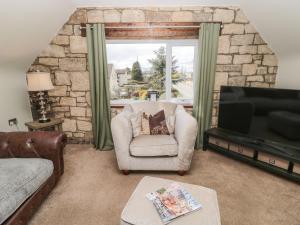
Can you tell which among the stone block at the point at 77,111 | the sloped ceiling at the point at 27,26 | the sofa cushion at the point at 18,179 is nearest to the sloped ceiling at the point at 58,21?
the sloped ceiling at the point at 27,26

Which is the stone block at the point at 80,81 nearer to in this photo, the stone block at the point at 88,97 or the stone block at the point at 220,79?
the stone block at the point at 88,97

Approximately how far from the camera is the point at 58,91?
3186 mm

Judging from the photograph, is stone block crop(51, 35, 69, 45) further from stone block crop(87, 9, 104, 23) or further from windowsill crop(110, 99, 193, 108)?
windowsill crop(110, 99, 193, 108)

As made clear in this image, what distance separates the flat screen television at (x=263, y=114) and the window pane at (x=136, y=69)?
1.11 meters

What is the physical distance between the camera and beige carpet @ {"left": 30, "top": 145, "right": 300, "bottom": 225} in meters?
1.72

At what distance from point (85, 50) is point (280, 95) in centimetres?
271

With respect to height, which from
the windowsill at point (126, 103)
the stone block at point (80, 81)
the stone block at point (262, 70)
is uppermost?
the stone block at point (262, 70)

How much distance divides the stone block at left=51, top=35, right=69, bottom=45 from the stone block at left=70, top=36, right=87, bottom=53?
76 mm

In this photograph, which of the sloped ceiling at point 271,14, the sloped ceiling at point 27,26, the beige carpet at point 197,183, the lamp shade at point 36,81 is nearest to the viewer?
the beige carpet at point 197,183

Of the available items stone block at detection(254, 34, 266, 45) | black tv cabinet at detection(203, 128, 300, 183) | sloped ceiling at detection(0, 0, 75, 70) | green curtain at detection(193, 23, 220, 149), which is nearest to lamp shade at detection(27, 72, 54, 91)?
sloped ceiling at detection(0, 0, 75, 70)

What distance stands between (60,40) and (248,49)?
9.26 ft

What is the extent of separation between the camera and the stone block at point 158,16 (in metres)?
2.89

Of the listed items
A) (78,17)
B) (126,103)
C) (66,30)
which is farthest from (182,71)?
(66,30)

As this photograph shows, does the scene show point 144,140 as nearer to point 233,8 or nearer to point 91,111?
point 91,111
